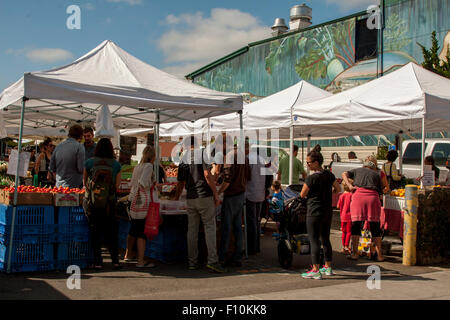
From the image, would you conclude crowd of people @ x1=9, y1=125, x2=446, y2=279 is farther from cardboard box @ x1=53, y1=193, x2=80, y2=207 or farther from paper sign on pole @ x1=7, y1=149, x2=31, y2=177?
paper sign on pole @ x1=7, y1=149, x2=31, y2=177

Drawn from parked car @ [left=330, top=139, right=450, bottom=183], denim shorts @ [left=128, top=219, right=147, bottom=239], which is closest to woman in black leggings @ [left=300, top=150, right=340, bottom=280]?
denim shorts @ [left=128, top=219, right=147, bottom=239]

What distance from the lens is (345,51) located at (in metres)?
27.4

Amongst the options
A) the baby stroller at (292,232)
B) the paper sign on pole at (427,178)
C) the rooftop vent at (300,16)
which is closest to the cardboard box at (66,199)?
the baby stroller at (292,232)

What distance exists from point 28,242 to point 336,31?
24.7m

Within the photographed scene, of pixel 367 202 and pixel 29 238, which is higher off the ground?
pixel 367 202

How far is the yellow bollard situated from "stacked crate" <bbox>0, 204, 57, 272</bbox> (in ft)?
18.7

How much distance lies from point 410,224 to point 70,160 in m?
5.89

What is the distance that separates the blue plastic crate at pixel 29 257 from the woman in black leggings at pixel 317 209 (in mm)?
3766

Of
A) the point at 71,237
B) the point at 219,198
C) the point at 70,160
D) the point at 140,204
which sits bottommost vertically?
the point at 71,237

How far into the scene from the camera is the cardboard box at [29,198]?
691cm

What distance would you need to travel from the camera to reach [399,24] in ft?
81.5

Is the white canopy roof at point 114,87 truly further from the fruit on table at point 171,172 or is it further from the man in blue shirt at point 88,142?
the fruit on table at point 171,172

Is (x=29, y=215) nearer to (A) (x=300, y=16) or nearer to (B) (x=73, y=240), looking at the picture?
(B) (x=73, y=240)

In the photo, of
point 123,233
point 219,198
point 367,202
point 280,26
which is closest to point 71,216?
point 123,233
